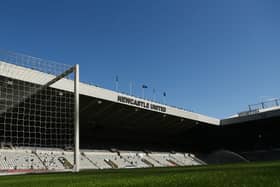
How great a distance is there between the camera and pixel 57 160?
4119cm

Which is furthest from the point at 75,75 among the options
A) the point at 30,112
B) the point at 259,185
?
the point at 259,185

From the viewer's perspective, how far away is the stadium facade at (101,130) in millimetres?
32250

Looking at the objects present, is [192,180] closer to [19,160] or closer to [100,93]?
[100,93]

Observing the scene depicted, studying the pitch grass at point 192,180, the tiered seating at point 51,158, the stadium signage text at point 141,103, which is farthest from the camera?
the stadium signage text at point 141,103

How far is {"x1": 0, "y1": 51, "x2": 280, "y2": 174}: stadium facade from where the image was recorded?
32.2 m

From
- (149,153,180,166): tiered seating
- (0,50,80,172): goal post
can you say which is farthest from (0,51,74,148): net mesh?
(149,153,180,166): tiered seating

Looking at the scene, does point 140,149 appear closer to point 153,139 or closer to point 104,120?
point 153,139

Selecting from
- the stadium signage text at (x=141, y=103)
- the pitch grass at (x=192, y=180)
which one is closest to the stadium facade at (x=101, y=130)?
the stadium signage text at (x=141, y=103)

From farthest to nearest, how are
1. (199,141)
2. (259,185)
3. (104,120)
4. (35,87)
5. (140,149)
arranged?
(199,141) → (140,149) → (104,120) → (35,87) → (259,185)

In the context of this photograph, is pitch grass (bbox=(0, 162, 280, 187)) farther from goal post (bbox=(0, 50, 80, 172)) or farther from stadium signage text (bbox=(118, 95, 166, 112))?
stadium signage text (bbox=(118, 95, 166, 112))

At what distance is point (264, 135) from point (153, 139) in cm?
1997

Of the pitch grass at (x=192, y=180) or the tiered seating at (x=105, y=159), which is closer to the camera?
the pitch grass at (x=192, y=180)

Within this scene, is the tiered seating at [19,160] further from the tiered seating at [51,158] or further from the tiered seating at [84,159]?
the tiered seating at [51,158]

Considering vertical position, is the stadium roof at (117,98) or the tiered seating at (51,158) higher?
the stadium roof at (117,98)
